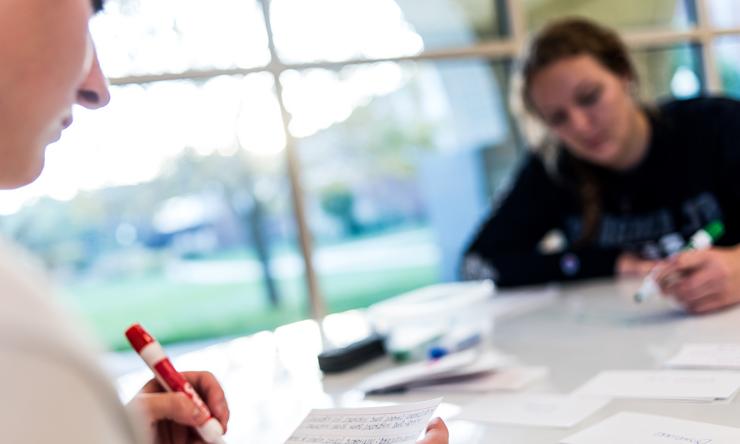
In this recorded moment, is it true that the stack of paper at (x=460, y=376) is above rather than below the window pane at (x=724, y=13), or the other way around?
below

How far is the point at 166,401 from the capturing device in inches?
31.4

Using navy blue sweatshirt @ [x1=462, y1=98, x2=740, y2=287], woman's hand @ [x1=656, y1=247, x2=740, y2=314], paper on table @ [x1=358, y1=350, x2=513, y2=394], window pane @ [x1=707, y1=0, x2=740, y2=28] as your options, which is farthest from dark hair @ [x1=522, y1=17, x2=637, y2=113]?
window pane @ [x1=707, y1=0, x2=740, y2=28]

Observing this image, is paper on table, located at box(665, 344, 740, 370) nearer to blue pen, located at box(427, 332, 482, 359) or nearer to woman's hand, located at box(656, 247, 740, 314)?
woman's hand, located at box(656, 247, 740, 314)

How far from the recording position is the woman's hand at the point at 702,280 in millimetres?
1306

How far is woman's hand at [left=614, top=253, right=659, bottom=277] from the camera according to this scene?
5.84 ft

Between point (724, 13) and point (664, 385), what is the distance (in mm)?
3097

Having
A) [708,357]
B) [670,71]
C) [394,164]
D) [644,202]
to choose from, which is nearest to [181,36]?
[394,164]

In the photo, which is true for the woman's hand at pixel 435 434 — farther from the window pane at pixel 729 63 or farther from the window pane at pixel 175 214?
the window pane at pixel 729 63

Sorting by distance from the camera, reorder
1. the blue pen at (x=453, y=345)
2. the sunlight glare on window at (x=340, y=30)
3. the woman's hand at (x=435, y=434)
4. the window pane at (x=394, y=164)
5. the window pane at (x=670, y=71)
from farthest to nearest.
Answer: the window pane at (x=670, y=71), the window pane at (x=394, y=164), the sunlight glare on window at (x=340, y=30), the blue pen at (x=453, y=345), the woman's hand at (x=435, y=434)

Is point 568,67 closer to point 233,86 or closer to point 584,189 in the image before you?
point 584,189

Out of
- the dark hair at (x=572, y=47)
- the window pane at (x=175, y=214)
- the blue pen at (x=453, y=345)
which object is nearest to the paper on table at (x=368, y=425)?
the blue pen at (x=453, y=345)

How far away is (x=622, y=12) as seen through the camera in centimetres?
321

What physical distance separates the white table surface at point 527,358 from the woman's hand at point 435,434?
18 centimetres

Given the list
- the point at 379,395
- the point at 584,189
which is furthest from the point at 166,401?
the point at 584,189
